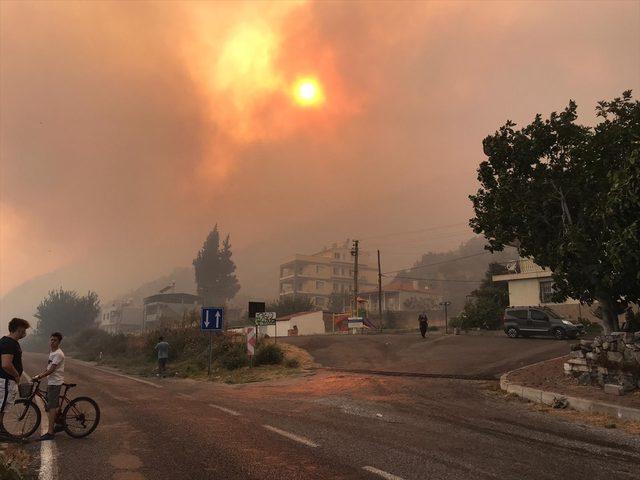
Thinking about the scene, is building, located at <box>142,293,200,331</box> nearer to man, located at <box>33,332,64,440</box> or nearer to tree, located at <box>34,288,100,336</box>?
tree, located at <box>34,288,100,336</box>

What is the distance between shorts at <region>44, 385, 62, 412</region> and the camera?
8055mm

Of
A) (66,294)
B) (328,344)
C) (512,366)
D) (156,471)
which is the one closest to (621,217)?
(512,366)

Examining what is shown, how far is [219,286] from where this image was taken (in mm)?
120000

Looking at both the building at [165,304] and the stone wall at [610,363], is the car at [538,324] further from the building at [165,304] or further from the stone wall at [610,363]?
the building at [165,304]

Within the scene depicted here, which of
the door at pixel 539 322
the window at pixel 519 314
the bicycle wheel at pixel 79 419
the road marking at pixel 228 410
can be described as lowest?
the road marking at pixel 228 410

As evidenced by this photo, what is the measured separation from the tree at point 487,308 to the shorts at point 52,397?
3459 centimetres

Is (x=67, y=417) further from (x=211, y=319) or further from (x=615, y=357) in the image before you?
(x=615, y=357)

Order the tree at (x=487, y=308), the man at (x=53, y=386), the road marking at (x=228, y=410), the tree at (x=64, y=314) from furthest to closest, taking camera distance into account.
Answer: the tree at (x=64, y=314), the tree at (x=487, y=308), the road marking at (x=228, y=410), the man at (x=53, y=386)

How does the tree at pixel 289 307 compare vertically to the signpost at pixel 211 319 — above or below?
above

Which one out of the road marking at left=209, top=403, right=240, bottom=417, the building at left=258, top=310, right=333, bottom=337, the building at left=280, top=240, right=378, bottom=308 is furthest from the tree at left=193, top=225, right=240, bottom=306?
the road marking at left=209, top=403, right=240, bottom=417

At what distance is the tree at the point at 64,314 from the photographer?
88562mm

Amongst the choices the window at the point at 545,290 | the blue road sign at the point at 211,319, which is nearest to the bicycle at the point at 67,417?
the blue road sign at the point at 211,319

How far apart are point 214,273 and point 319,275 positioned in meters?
28.5

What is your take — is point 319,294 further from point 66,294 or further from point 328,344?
point 328,344
